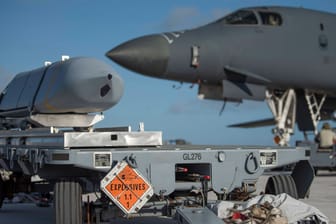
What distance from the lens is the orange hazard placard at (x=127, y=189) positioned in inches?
197

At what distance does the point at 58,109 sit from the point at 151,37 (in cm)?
329

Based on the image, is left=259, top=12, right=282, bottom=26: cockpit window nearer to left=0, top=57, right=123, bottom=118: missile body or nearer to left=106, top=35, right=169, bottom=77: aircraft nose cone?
left=106, top=35, right=169, bottom=77: aircraft nose cone

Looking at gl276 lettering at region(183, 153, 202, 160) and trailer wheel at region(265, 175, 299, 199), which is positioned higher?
gl276 lettering at region(183, 153, 202, 160)

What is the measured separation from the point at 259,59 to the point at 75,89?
532 centimetres

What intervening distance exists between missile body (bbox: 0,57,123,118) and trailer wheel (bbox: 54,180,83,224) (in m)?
2.91

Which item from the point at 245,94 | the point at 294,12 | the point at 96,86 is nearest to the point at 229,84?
the point at 245,94

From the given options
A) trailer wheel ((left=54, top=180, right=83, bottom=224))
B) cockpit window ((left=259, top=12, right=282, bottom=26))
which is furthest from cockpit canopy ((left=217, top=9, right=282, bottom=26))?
trailer wheel ((left=54, top=180, right=83, bottom=224))

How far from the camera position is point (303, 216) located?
498 cm

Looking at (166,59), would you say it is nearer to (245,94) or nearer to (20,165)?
(245,94)

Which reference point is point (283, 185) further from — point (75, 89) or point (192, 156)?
point (75, 89)

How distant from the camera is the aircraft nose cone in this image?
1075 cm

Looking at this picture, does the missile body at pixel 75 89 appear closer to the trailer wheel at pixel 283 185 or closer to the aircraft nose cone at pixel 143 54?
the aircraft nose cone at pixel 143 54

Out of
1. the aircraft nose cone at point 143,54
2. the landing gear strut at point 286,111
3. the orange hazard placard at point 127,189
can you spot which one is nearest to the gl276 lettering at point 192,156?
the orange hazard placard at point 127,189

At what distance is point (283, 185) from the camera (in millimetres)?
6004
